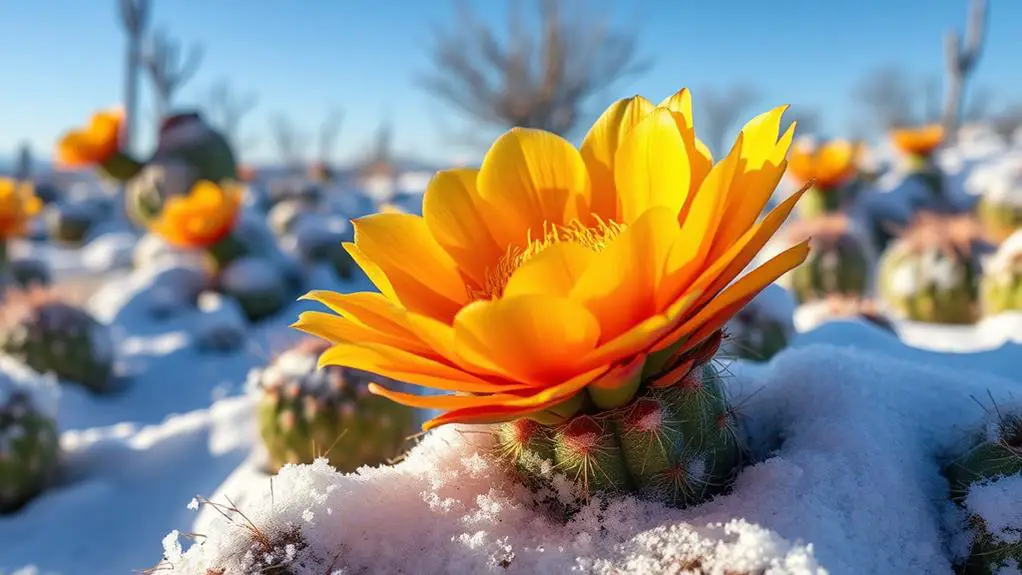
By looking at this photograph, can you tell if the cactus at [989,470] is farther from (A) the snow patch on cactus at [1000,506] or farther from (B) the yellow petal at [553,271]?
(B) the yellow petal at [553,271]

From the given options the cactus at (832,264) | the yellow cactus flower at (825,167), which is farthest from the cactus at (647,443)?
the yellow cactus flower at (825,167)

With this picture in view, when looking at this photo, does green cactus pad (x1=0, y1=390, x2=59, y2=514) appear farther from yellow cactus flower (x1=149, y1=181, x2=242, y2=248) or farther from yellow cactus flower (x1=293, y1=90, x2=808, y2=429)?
yellow cactus flower (x1=293, y1=90, x2=808, y2=429)

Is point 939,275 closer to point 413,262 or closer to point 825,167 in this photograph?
point 825,167

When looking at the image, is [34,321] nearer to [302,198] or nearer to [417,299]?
[417,299]

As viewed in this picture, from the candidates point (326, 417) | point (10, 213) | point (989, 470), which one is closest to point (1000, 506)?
point (989, 470)

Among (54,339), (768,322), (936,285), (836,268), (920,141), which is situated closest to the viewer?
(768,322)
